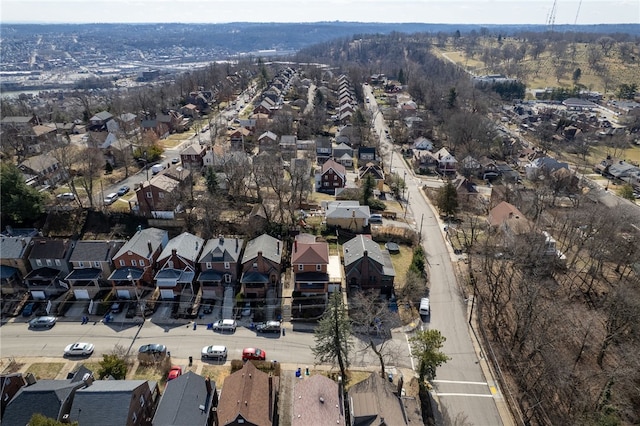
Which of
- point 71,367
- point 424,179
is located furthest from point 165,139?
point 71,367

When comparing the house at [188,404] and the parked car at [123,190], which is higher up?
the parked car at [123,190]

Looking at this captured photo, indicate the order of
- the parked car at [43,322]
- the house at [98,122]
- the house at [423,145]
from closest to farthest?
the parked car at [43,322], the house at [98,122], the house at [423,145]

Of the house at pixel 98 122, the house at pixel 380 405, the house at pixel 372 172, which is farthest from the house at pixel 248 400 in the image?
the house at pixel 98 122

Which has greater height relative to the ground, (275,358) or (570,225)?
(570,225)

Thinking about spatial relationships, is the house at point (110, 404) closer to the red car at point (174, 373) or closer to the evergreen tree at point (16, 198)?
the red car at point (174, 373)

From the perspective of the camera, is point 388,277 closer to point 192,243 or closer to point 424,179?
point 192,243

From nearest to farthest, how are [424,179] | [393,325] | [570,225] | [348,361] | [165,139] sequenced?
[348,361] → [393,325] → [570,225] → [424,179] → [165,139]

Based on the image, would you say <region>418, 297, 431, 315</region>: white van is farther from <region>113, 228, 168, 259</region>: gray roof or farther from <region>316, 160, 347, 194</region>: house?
<region>316, 160, 347, 194</region>: house
